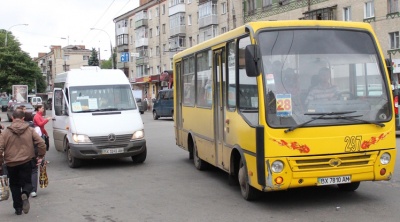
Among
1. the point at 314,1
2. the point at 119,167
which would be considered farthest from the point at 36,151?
the point at 314,1

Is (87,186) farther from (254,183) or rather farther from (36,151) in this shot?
(254,183)

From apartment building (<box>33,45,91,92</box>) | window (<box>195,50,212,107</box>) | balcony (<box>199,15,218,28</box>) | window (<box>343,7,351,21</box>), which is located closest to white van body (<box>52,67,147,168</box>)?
window (<box>195,50,212,107</box>)

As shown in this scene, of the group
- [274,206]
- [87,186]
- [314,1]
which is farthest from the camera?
[314,1]

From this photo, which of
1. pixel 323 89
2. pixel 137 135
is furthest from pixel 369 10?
pixel 323 89

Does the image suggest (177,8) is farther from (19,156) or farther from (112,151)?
(19,156)

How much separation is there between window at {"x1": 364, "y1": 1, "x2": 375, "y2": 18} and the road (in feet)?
85.4

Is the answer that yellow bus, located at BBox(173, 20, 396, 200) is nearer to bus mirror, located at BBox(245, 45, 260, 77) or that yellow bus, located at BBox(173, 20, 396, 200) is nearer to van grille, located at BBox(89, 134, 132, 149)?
bus mirror, located at BBox(245, 45, 260, 77)

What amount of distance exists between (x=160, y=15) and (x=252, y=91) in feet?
199

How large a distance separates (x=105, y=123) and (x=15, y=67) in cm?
6326

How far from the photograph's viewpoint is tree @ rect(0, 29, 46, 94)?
69000 mm

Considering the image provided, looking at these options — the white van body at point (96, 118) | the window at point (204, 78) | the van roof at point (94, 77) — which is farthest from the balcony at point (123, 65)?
the window at point (204, 78)

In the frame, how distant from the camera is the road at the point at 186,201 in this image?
668 centimetres

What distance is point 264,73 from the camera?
21.9 ft

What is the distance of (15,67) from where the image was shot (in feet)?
228
